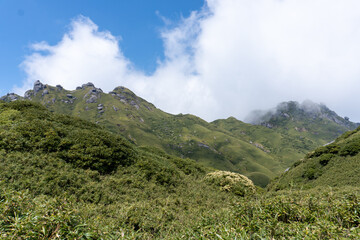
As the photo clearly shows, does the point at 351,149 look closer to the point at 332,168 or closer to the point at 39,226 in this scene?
the point at 332,168

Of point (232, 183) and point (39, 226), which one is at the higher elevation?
point (232, 183)

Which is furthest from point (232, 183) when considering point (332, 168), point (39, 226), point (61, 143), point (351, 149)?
point (351, 149)

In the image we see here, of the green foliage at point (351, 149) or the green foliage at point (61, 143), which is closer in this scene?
the green foliage at point (61, 143)

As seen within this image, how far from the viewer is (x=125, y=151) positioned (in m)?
17.4

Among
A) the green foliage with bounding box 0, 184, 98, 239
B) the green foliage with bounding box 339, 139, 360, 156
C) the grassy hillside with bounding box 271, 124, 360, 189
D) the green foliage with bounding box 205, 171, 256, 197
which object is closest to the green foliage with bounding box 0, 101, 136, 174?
the green foliage with bounding box 0, 184, 98, 239

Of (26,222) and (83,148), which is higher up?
(83,148)

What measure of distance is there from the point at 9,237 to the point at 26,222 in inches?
13.5

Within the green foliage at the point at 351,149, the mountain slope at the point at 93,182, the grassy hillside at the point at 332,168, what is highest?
the green foliage at the point at 351,149

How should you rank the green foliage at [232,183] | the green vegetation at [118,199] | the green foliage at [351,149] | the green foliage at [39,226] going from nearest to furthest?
the green foliage at [39,226] → the green vegetation at [118,199] → the green foliage at [232,183] → the green foliage at [351,149]

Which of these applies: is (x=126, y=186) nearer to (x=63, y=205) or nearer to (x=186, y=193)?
(x=186, y=193)

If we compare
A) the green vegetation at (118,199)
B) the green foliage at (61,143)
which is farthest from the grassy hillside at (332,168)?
the green foliage at (61,143)

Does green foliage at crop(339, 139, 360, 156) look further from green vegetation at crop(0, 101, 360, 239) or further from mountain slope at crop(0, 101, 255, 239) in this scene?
mountain slope at crop(0, 101, 255, 239)

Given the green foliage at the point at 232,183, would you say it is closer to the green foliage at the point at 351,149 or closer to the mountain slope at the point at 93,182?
the mountain slope at the point at 93,182

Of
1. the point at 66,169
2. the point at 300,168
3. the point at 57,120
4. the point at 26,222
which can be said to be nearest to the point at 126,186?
the point at 66,169
